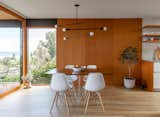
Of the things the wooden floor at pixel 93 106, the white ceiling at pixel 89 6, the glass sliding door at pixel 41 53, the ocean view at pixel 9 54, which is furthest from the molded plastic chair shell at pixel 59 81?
the glass sliding door at pixel 41 53

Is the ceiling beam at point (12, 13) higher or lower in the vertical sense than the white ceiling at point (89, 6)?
lower

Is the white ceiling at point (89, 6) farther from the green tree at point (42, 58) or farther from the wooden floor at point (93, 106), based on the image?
the wooden floor at point (93, 106)

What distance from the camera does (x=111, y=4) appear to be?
5.37 metres

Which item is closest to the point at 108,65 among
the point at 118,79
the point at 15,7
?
the point at 118,79

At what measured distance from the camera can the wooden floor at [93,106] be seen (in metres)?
4.16

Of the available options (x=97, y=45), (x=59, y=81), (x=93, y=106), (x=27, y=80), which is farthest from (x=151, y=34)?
(x=27, y=80)

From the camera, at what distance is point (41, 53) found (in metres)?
7.68

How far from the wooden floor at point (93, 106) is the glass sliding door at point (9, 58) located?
0.50 metres

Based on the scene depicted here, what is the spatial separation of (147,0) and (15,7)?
356cm

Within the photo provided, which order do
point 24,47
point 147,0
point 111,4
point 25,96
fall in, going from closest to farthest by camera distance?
point 147,0 < point 111,4 < point 25,96 < point 24,47

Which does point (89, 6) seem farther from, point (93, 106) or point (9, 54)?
point (9, 54)

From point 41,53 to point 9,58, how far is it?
1.53 metres

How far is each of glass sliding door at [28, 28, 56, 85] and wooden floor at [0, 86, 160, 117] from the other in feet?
5.08

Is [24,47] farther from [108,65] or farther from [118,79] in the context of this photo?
[118,79]
